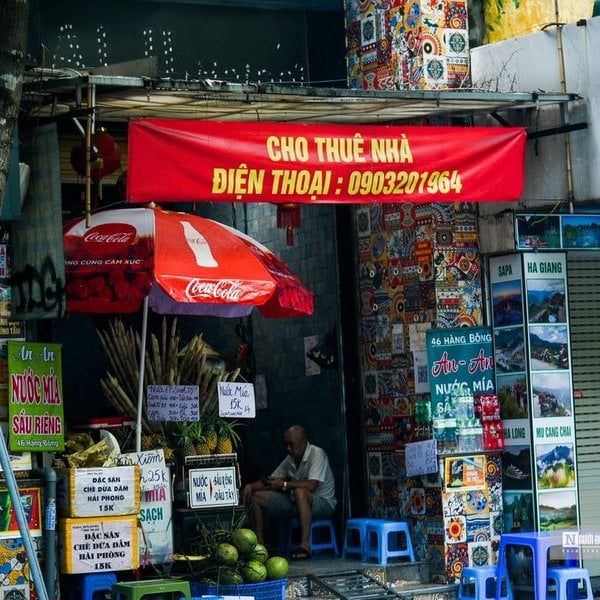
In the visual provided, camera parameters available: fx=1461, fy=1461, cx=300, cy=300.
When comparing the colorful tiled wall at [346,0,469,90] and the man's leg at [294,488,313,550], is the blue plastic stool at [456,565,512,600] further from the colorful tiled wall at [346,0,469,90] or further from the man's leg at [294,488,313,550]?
the colorful tiled wall at [346,0,469,90]

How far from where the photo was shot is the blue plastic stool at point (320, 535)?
12.8 meters

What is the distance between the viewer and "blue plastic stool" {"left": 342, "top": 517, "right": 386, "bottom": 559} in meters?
12.2

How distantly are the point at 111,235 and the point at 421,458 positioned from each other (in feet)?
10.9

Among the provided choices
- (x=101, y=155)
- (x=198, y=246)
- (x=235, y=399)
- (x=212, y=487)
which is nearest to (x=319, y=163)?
(x=198, y=246)

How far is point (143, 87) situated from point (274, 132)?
3.56ft

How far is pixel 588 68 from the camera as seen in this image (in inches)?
454

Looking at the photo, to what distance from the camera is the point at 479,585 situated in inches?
458

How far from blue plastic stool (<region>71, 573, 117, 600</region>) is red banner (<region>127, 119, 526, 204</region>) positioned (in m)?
2.66

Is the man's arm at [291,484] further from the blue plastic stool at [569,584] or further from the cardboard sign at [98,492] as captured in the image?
the cardboard sign at [98,492]

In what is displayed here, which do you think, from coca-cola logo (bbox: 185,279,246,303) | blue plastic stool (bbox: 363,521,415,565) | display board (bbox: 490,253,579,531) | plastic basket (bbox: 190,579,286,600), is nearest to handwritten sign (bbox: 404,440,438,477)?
blue plastic stool (bbox: 363,521,415,565)

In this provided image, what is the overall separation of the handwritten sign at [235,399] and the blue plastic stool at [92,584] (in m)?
1.64

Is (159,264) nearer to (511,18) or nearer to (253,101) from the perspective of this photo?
(253,101)

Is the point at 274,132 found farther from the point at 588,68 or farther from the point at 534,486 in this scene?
the point at 534,486

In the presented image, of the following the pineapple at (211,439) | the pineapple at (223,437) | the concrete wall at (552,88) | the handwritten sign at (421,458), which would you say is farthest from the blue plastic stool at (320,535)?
the concrete wall at (552,88)
